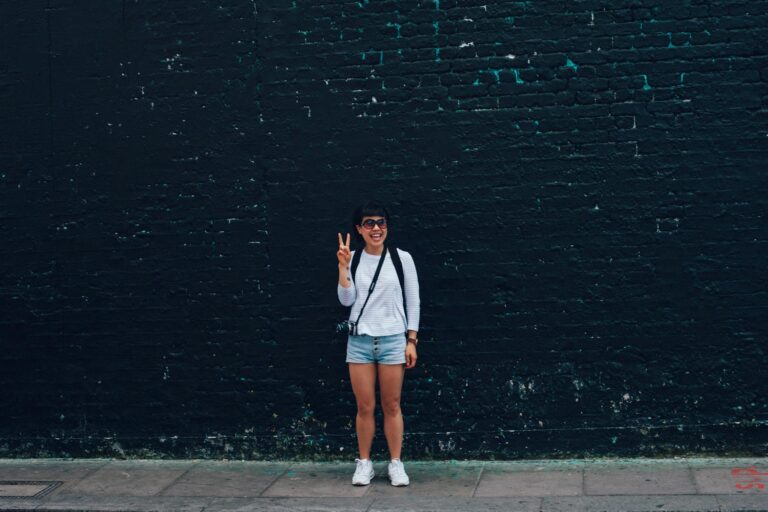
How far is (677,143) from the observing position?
7.89 metres

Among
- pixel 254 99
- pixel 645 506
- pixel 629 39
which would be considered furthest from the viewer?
pixel 254 99

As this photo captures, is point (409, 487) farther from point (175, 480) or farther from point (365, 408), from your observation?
point (175, 480)

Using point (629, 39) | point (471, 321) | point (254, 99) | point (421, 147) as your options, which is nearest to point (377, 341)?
point (471, 321)

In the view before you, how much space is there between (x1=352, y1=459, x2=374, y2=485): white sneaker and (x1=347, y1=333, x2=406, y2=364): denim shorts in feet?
2.55

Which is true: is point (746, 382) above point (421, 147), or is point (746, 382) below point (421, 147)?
below

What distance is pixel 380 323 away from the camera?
Result: 293 inches

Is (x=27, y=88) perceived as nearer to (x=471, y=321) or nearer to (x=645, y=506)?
(x=471, y=321)

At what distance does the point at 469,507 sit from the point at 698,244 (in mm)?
2691

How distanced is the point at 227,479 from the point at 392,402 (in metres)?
1.51

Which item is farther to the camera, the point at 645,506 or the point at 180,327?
the point at 180,327

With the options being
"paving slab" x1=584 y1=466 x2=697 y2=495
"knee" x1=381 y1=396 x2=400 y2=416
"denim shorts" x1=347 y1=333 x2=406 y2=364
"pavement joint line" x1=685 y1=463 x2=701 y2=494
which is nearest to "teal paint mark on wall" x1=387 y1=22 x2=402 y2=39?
"denim shorts" x1=347 y1=333 x2=406 y2=364

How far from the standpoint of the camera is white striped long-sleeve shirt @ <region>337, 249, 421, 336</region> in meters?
7.44

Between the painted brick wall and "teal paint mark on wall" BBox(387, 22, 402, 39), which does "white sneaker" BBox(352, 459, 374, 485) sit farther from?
"teal paint mark on wall" BBox(387, 22, 402, 39)

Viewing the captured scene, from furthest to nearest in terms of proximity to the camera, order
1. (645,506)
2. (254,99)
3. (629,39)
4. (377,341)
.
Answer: (254,99) < (629,39) < (377,341) < (645,506)
